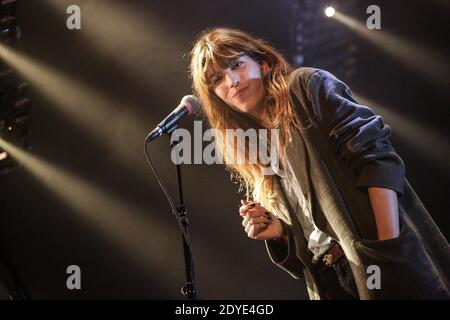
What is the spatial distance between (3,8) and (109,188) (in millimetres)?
1221

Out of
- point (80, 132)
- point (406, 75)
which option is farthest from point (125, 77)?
point (406, 75)

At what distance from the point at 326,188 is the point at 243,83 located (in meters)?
0.56

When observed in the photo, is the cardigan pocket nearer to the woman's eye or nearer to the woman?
the woman

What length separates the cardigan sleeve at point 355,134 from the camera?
5.09 ft

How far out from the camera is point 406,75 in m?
2.35

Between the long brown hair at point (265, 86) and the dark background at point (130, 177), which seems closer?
the long brown hair at point (265, 86)

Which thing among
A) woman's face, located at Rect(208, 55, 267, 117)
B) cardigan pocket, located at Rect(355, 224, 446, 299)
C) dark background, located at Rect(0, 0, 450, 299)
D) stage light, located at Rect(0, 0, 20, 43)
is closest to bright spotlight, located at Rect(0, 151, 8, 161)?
dark background, located at Rect(0, 0, 450, 299)

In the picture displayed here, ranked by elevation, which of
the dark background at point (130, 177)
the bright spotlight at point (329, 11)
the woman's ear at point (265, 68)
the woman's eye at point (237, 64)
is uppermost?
the bright spotlight at point (329, 11)

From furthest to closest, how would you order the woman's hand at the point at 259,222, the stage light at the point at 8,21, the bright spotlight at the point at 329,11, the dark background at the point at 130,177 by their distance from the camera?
the stage light at the point at 8,21 → the dark background at the point at 130,177 → the bright spotlight at the point at 329,11 → the woman's hand at the point at 259,222

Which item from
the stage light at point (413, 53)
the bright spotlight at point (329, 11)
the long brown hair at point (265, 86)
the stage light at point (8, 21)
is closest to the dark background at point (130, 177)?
the stage light at point (8, 21)

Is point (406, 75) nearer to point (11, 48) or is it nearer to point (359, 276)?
point (359, 276)

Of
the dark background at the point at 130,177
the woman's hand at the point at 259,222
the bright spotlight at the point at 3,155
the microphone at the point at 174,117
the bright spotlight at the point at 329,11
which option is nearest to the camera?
the microphone at the point at 174,117

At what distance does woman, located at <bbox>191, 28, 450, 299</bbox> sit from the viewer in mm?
1536

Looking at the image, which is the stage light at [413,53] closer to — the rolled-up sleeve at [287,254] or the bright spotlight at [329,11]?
the bright spotlight at [329,11]
